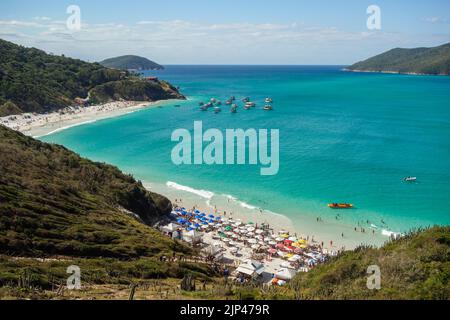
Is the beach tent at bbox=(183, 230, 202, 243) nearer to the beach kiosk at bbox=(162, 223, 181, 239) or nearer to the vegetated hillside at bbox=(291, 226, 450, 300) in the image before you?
the beach kiosk at bbox=(162, 223, 181, 239)

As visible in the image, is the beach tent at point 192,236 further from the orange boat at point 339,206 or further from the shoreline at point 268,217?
the orange boat at point 339,206

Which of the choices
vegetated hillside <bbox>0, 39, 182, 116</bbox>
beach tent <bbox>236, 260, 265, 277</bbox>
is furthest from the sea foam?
vegetated hillside <bbox>0, 39, 182, 116</bbox>

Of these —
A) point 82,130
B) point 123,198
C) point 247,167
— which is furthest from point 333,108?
point 123,198

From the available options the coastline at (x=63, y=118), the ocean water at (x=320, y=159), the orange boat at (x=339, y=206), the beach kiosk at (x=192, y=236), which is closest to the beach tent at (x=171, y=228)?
the beach kiosk at (x=192, y=236)

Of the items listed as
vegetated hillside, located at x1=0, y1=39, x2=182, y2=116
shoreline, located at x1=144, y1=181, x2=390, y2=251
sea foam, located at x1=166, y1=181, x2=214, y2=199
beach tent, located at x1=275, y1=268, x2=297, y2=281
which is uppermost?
vegetated hillside, located at x1=0, y1=39, x2=182, y2=116

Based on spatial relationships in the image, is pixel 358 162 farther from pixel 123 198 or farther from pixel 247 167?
pixel 123 198
